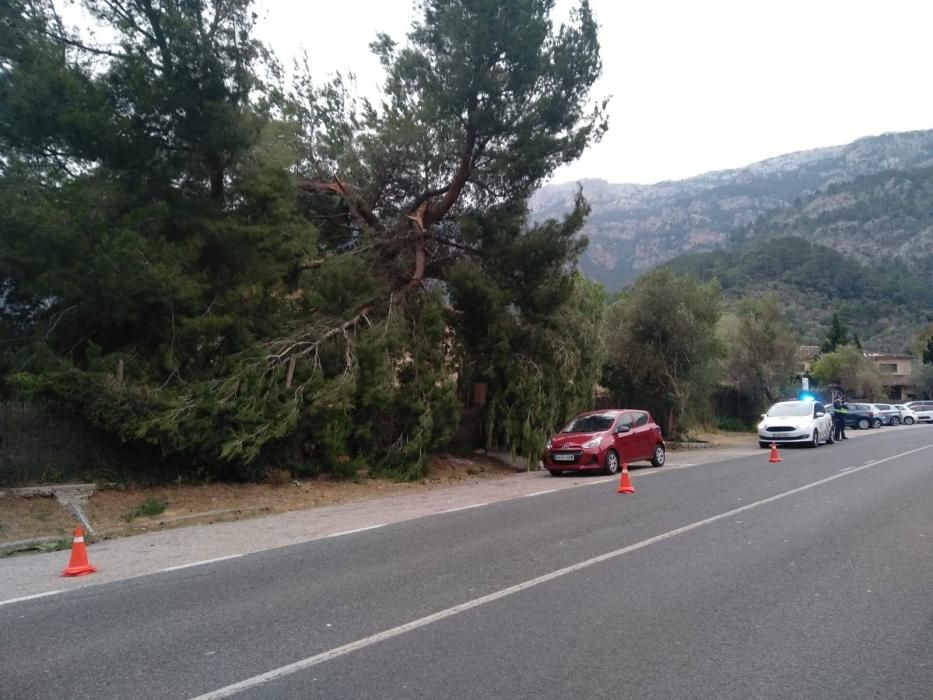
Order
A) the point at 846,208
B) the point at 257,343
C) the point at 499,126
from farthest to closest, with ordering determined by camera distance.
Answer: the point at 846,208 → the point at 499,126 → the point at 257,343

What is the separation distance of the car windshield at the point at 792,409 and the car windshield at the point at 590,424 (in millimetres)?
10154

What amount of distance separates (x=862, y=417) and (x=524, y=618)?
46984 mm

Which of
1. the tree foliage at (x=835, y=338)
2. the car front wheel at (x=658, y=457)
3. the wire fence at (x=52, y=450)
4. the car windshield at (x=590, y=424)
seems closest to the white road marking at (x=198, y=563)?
the wire fence at (x=52, y=450)

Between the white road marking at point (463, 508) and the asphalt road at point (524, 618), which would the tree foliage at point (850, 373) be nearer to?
the white road marking at point (463, 508)

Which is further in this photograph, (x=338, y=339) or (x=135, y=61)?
(x=338, y=339)

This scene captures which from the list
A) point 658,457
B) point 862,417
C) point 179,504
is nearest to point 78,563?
point 179,504

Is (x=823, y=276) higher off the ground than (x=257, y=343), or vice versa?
(x=823, y=276)

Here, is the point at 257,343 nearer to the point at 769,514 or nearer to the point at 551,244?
the point at 551,244

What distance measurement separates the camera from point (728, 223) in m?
193

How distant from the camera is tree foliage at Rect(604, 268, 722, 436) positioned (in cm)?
3009

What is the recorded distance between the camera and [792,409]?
2734cm

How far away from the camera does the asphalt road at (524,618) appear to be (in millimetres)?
4973

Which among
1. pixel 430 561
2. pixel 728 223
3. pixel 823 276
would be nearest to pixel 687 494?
pixel 430 561

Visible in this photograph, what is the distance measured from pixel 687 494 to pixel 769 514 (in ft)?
9.08
